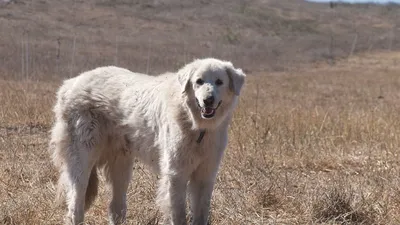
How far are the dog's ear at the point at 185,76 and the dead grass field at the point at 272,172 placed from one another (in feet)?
3.92

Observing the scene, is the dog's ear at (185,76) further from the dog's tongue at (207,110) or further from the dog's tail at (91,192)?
the dog's tail at (91,192)

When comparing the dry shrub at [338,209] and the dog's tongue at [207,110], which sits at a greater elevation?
the dog's tongue at [207,110]

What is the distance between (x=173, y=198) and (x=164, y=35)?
3070cm

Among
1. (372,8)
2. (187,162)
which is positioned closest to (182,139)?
(187,162)

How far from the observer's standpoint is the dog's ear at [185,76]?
15.9 ft

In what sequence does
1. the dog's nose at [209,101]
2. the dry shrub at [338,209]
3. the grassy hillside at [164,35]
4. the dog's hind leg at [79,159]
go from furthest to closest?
the grassy hillside at [164,35] < the dry shrub at [338,209] < the dog's hind leg at [79,159] < the dog's nose at [209,101]

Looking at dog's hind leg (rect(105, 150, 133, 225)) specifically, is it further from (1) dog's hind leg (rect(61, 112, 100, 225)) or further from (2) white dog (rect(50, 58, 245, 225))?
(1) dog's hind leg (rect(61, 112, 100, 225))

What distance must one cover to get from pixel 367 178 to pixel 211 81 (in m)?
2.64

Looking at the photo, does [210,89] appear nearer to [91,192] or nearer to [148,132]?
[148,132]

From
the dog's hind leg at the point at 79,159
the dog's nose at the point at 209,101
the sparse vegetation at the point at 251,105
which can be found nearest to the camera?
the dog's nose at the point at 209,101

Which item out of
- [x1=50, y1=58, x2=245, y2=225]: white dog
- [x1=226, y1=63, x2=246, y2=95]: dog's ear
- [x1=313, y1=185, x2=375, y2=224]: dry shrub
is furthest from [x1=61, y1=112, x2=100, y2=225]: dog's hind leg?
[x1=313, y1=185, x2=375, y2=224]: dry shrub

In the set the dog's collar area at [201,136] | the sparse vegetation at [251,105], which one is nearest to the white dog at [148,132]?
the dog's collar area at [201,136]

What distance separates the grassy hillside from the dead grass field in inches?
413

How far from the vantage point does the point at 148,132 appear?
16.7 feet
